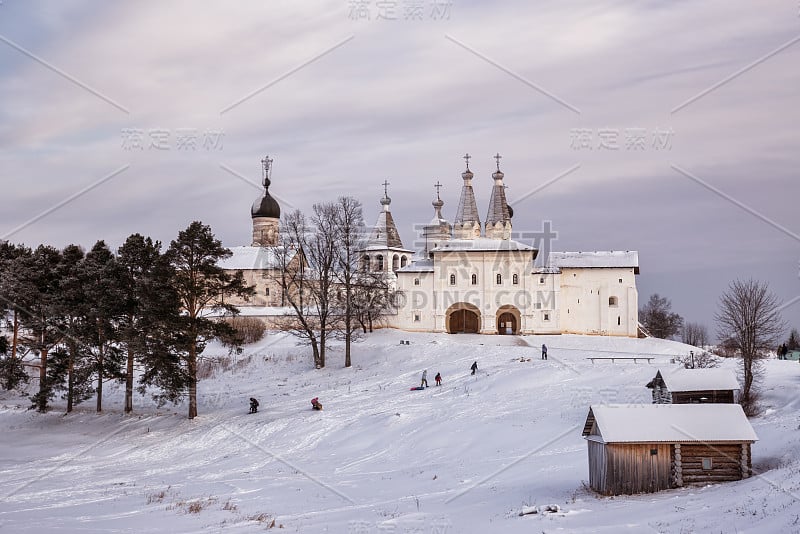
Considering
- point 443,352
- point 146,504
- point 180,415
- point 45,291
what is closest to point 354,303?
point 443,352

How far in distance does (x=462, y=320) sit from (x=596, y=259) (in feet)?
34.8

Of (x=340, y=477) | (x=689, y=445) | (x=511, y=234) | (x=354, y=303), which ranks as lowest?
(x=340, y=477)

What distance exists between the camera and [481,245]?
5688 centimetres

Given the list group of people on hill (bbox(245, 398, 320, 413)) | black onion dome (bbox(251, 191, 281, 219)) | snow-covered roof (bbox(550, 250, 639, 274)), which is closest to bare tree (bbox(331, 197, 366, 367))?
group of people on hill (bbox(245, 398, 320, 413))

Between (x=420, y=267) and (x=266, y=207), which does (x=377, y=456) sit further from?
(x=266, y=207)

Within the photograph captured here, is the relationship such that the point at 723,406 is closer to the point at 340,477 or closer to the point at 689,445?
the point at 689,445

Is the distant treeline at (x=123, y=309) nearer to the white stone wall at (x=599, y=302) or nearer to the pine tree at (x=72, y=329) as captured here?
the pine tree at (x=72, y=329)

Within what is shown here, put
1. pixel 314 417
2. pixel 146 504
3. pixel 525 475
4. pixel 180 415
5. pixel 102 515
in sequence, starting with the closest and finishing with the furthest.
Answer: pixel 102 515 → pixel 146 504 → pixel 525 475 → pixel 314 417 → pixel 180 415

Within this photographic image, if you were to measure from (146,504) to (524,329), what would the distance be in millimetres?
39445

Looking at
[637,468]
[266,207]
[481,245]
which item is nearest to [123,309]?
[637,468]

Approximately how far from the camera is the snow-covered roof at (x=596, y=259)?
56.8 m

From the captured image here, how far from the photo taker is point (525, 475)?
21922 mm

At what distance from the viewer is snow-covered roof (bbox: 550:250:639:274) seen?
56750 millimetres

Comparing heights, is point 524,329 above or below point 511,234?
below
